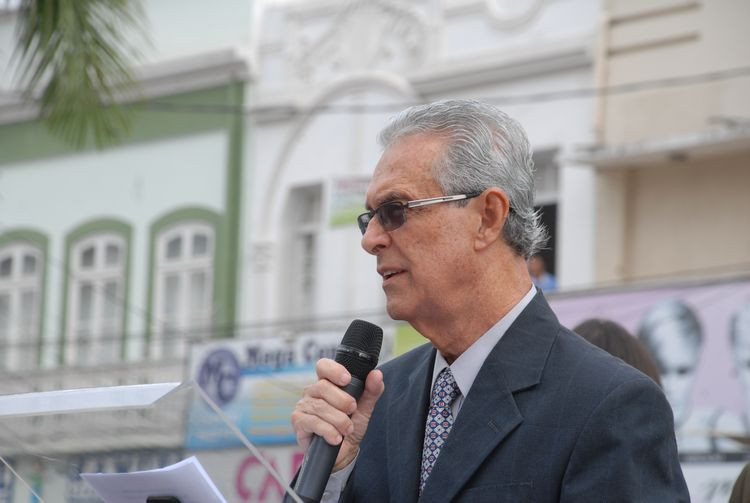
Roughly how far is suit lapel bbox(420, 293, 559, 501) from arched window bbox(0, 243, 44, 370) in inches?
746

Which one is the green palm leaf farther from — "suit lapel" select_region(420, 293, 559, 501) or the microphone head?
"suit lapel" select_region(420, 293, 559, 501)

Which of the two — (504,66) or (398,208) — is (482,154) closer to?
(398,208)

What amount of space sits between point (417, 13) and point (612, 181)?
380 centimetres

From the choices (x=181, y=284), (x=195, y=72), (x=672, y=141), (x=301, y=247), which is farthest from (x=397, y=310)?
(x=195, y=72)

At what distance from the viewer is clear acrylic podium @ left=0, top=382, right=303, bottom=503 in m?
2.64

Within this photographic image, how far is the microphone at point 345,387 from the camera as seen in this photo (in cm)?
293

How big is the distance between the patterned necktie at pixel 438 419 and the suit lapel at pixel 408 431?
0.02 metres

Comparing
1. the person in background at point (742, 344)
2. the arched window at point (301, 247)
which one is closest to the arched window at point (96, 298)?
the arched window at point (301, 247)

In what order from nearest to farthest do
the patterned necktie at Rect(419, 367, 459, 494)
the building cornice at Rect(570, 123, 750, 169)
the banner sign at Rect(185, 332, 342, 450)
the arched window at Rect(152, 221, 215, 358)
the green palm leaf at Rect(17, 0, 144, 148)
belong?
the patterned necktie at Rect(419, 367, 459, 494) → the green palm leaf at Rect(17, 0, 144, 148) → the banner sign at Rect(185, 332, 342, 450) → the building cornice at Rect(570, 123, 750, 169) → the arched window at Rect(152, 221, 215, 358)

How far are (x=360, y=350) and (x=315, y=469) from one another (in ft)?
1.07

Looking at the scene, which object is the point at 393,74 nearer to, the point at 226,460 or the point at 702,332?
the point at 702,332

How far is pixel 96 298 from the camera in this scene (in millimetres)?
20922

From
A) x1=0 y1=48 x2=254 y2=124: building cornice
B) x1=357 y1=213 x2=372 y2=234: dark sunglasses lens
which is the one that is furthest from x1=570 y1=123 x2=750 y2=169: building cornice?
x1=357 y1=213 x2=372 y2=234: dark sunglasses lens

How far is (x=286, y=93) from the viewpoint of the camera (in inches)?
770
